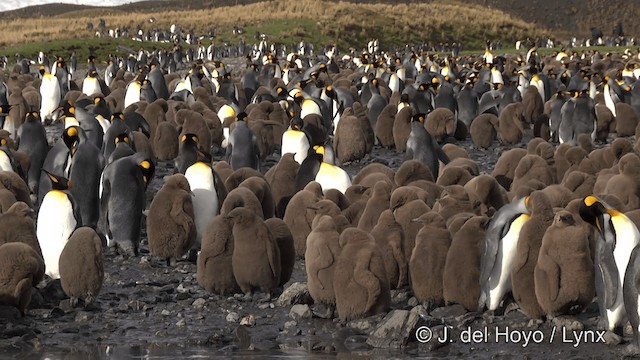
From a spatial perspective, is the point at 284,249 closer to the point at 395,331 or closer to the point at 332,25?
the point at 395,331

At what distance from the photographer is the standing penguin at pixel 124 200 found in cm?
860

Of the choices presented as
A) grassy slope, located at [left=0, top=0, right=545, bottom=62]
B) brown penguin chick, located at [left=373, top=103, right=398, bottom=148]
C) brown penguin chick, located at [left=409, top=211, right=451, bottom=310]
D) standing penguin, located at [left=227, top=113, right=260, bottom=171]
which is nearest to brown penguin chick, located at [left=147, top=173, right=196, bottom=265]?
brown penguin chick, located at [left=409, top=211, right=451, bottom=310]

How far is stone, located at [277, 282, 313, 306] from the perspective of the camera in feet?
23.0


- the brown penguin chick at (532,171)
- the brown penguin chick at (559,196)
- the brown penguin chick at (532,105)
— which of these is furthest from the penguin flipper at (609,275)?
the brown penguin chick at (532,105)

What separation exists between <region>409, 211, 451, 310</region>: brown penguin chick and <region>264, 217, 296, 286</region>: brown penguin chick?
103 centimetres

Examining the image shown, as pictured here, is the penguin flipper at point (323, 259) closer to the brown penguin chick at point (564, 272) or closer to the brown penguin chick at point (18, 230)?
the brown penguin chick at point (564, 272)

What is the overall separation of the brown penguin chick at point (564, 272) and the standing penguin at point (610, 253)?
0.10 meters

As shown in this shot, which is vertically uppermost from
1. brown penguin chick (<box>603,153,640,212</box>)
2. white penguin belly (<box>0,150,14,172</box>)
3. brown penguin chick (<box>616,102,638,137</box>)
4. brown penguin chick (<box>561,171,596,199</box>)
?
white penguin belly (<box>0,150,14,172</box>)

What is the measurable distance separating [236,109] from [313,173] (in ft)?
21.2

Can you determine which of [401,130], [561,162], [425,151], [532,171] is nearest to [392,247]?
[532,171]

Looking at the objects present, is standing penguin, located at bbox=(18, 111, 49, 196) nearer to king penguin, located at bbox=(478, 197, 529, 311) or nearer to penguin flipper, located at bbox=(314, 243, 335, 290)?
penguin flipper, located at bbox=(314, 243, 335, 290)

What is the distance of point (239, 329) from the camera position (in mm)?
6590

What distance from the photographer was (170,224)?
812 cm

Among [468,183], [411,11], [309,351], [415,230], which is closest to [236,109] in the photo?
[468,183]
